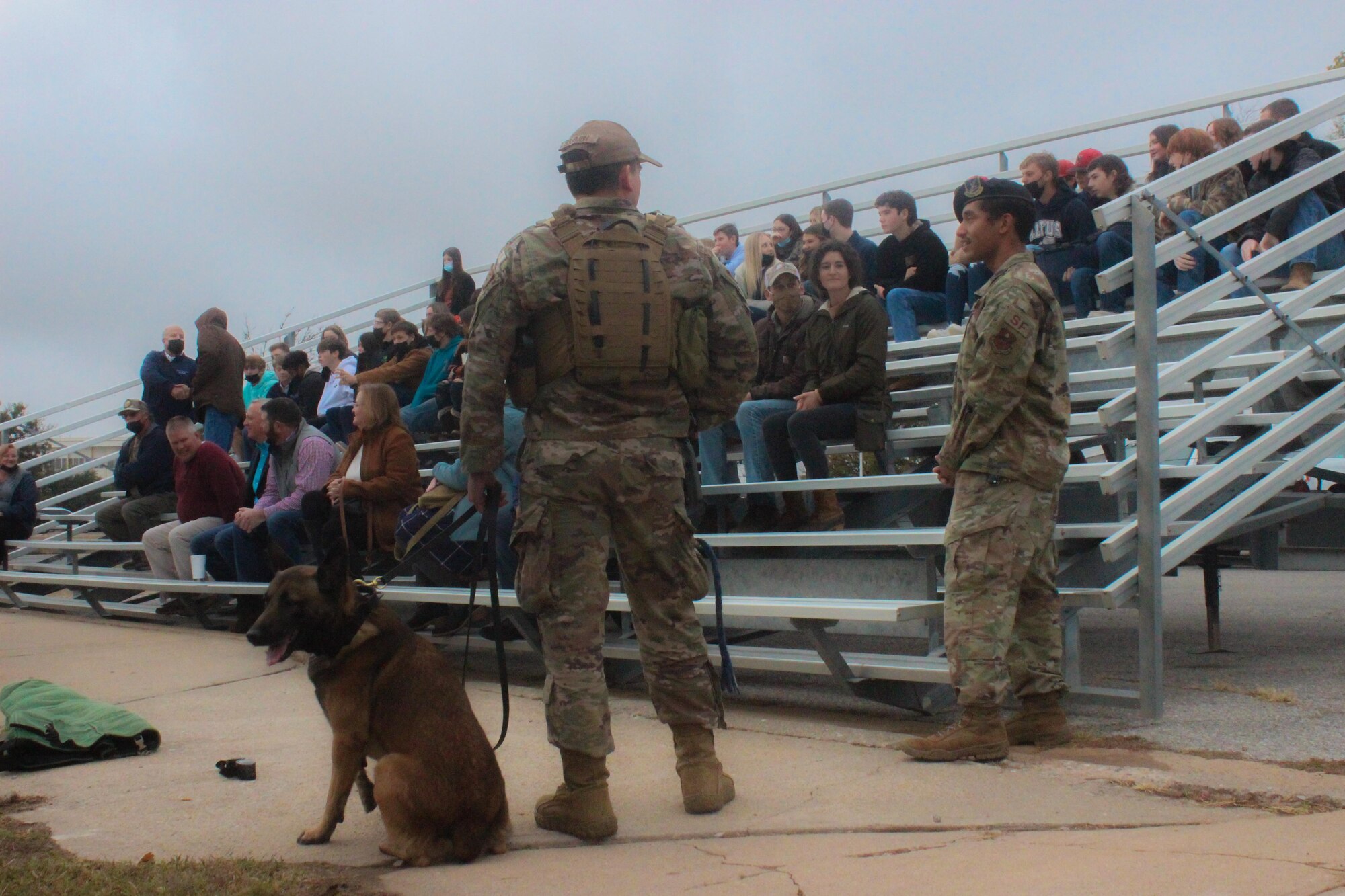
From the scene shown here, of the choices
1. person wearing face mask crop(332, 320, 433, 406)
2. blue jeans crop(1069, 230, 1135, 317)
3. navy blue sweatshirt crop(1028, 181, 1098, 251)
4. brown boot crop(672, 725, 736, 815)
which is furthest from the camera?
person wearing face mask crop(332, 320, 433, 406)

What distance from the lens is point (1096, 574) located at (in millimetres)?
5098

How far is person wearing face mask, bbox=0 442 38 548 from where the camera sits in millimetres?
12352

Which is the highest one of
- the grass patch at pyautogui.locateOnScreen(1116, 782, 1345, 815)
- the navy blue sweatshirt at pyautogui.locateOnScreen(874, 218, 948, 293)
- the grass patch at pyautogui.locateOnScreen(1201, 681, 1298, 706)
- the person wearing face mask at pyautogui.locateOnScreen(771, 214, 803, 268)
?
the person wearing face mask at pyautogui.locateOnScreen(771, 214, 803, 268)

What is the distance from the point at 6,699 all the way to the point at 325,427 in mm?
5181

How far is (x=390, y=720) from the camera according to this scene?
11.2 ft

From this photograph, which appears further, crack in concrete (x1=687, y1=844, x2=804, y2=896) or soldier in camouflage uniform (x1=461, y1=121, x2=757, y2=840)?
soldier in camouflage uniform (x1=461, y1=121, x2=757, y2=840)

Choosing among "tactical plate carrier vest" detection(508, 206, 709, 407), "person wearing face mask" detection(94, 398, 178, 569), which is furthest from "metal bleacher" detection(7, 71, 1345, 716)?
"person wearing face mask" detection(94, 398, 178, 569)

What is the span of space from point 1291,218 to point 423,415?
600 centimetres

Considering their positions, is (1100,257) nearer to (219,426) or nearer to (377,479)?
(377,479)

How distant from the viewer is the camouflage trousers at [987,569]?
4.14 meters

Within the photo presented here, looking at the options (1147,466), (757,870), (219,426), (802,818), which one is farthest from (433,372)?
(757,870)

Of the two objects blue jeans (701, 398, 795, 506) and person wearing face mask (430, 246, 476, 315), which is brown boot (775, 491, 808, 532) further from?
person wearing face mask (430, 246, 476, 315)

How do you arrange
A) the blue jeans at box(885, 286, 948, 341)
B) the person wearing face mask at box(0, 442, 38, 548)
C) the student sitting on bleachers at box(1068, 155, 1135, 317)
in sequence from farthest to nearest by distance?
1. the person wearing face mask at box(0, 442, 38, 548)
2. the blue jeans at box(885, 286, 948, 341)
3. the student sitting on bleachers at box(1068, 155, 1135, 317)

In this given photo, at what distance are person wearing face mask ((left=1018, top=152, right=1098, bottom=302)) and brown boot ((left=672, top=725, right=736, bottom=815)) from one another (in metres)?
4.89
